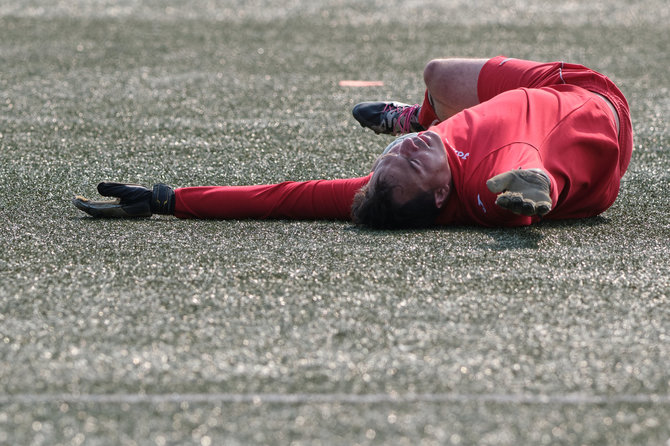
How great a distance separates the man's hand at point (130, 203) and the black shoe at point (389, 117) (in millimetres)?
885

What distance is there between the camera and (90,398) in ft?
4.81

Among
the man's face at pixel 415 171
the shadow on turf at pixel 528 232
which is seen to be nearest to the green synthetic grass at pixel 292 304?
the shadow on turf at pixel 528 232

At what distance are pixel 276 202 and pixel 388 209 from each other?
35 cm

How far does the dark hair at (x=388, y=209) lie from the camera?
2312mm

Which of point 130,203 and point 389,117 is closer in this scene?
point 130,203

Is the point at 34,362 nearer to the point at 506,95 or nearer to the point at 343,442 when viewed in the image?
the point at 343,442

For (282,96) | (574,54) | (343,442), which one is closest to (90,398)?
(343,442)

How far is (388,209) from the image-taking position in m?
2.32

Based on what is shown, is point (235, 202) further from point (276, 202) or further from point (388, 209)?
point (388, 209)

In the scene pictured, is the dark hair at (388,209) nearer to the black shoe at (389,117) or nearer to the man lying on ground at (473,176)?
the man lying on ground at (473,176)

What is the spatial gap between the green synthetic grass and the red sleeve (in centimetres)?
7

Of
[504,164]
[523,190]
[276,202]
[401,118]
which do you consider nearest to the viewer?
[523,190]

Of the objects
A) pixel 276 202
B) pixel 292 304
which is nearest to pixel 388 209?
pixel 276 202

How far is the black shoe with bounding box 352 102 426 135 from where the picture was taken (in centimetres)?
305
